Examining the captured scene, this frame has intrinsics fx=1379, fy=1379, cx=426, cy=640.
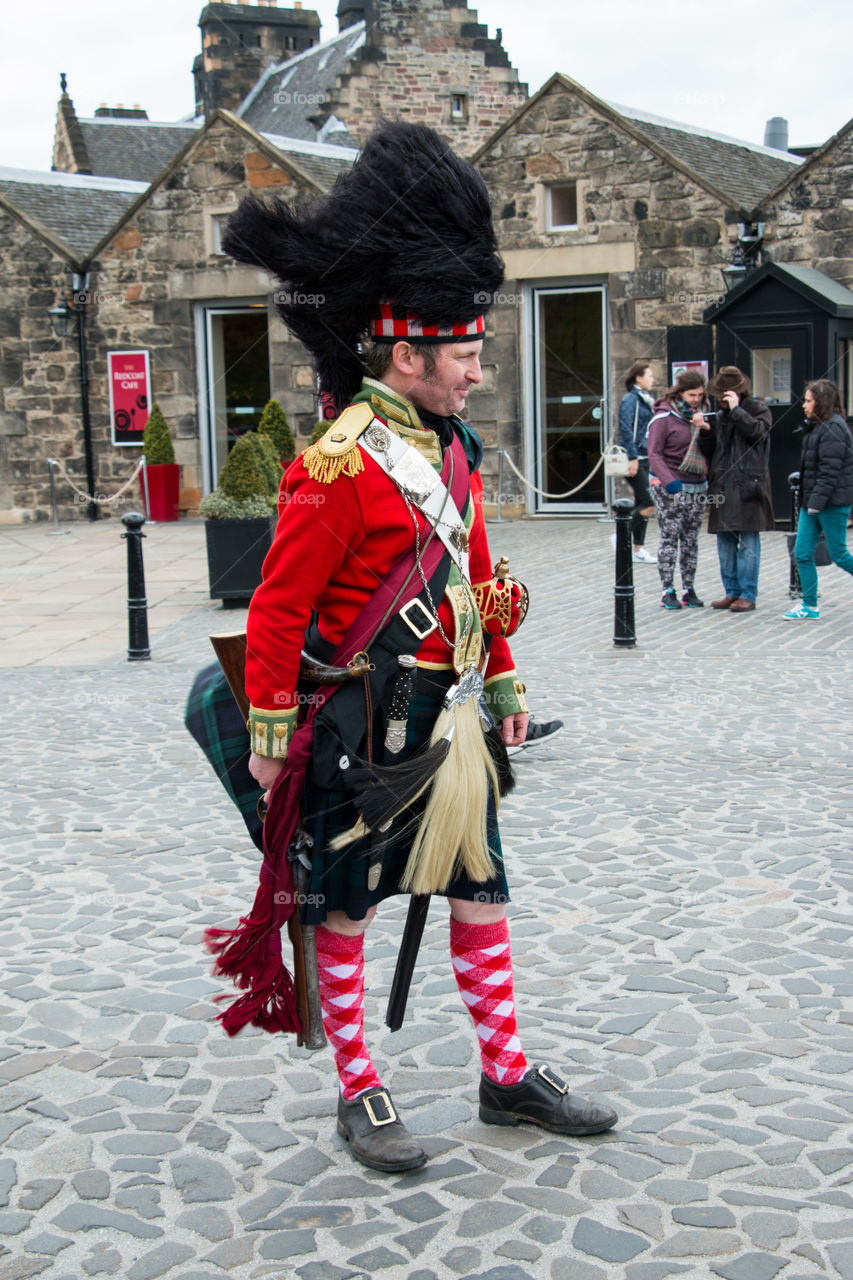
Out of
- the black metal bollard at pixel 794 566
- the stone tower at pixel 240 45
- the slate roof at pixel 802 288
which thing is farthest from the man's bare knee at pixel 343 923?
the stone tower at pixel 240 45

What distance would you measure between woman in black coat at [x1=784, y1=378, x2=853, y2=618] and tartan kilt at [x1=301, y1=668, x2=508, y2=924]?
23.9ft

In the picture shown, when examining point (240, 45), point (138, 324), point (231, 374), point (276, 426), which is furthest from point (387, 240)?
point (240, 45)

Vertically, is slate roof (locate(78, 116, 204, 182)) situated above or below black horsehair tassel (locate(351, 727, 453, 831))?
above

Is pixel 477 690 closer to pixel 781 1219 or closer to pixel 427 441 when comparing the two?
pixel 427 441

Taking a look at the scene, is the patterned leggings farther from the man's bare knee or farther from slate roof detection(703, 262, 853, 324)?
the man's bare knee

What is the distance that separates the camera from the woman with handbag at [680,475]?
34.7 feet

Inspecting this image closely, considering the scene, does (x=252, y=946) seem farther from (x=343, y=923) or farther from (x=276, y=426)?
Answer: (x=276, y=426)

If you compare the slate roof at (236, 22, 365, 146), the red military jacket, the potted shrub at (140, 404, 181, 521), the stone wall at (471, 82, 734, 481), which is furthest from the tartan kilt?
the slate roof at (236, 22, 365, 146)

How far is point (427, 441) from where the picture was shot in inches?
119

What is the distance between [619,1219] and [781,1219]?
0.32m

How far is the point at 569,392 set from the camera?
56.9 feet

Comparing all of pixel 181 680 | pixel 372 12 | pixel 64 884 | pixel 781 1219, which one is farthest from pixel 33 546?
pixel 372 12

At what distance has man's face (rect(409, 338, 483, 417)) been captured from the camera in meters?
2.98

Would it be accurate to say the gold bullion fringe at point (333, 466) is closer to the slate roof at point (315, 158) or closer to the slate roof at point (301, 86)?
the slate roof at point (315, 158)
